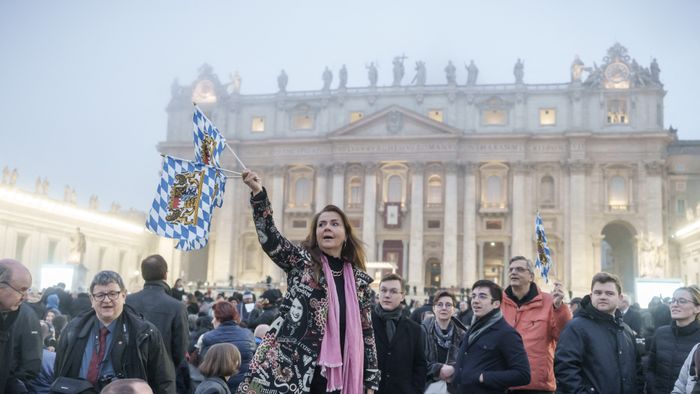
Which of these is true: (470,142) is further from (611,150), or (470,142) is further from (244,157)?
(244,157)

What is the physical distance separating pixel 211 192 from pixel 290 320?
6.43 feet

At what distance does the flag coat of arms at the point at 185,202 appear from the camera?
5805 mm

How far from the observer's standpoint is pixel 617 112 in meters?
48.8

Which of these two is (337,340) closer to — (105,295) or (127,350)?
(127,350)

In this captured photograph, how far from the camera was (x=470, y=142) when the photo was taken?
49594 millimetres

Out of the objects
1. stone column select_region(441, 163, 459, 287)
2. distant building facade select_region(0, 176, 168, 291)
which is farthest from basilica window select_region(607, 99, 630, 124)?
distant building facade select_region(0, 176, 168, 291)

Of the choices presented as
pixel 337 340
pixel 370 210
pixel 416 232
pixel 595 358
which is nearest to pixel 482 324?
pixel 595 358

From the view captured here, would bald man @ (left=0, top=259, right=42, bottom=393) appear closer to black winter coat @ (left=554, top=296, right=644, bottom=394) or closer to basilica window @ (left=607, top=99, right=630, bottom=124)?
black winter coat @ (left=554, top=296, right=644, bottom=394)

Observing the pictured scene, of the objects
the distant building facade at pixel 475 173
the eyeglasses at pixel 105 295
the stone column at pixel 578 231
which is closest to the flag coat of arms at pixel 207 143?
the eyeglasses at pixel 105 295

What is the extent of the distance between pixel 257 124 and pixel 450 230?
60.2ft

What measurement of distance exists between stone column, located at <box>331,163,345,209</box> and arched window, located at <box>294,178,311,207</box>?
109 inches

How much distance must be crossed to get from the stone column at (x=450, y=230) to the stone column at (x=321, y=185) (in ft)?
30.9

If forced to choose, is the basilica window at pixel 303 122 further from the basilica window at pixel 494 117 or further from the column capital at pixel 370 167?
the basilica window at pixel 494 117

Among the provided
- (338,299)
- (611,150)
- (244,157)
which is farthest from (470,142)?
(338,299)
